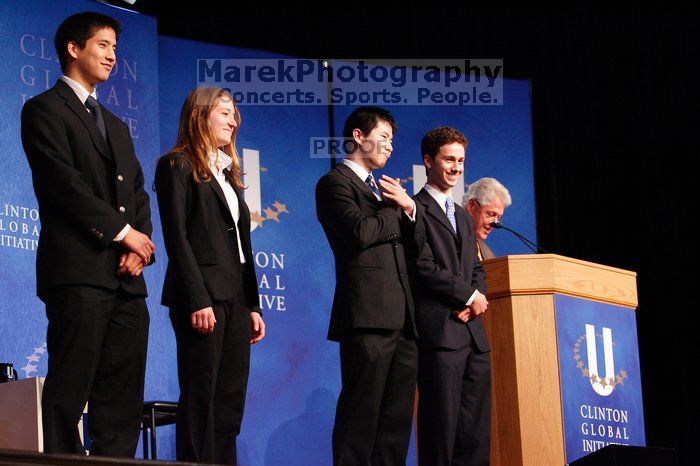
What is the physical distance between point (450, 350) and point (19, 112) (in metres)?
2.41

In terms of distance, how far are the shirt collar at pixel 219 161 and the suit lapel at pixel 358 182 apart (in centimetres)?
42

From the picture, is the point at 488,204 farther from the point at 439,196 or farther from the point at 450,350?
the point at 450,350

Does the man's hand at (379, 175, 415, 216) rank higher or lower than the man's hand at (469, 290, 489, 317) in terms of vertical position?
higher

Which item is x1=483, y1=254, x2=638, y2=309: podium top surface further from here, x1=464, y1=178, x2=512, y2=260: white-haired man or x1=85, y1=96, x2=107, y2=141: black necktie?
x1=85, y1=96, x2=107, y2=141: black necktie

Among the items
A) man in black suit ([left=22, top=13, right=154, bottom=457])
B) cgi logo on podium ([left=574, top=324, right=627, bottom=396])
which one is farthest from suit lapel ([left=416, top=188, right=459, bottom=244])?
man in black suit ([left=22, top=13, right=154, bottom=457])

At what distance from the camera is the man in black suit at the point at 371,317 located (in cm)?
343

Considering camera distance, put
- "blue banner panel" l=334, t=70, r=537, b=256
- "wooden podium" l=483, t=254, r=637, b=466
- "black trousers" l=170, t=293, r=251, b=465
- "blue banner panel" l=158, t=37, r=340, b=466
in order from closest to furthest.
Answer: "black trousers" l=170, t=293, r=251, b=465 → "wooden podium" l=483, t=254, r=637, b=466 → "blue banner panel" l=158, t=37, r=340, b=466 → "blue banner panel" l=334, t=70, r=537, b=256

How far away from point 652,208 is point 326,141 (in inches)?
81.9

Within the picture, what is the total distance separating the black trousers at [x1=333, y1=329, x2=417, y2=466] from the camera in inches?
134

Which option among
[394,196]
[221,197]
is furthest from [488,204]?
Answer: [221,197]

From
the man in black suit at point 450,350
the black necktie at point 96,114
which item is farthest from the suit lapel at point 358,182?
the black necktie at point 96,114

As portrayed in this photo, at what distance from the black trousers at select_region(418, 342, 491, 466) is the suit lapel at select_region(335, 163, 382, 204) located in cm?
56

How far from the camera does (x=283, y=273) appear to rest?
565 centimetres

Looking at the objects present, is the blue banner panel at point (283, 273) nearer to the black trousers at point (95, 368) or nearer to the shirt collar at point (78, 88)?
the shirt collar at point (78, 88)
